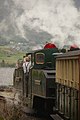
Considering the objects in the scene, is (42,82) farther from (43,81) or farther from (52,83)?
(52,83)

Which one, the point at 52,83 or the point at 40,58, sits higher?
the point at 40,58

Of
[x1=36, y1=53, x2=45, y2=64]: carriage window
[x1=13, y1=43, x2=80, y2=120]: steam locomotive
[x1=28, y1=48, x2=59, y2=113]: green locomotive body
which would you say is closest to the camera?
[x1=13, y1=43, x2=80, y2=120]: steam locomotive

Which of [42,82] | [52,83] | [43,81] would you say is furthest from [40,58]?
[52,83]

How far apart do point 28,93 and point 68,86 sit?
7754mm

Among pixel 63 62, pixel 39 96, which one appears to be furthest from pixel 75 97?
pixel 39 96

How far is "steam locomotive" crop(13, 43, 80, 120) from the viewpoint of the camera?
13.5 meters

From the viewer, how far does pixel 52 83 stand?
→ 18.2m

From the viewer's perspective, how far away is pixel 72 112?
44.8ft

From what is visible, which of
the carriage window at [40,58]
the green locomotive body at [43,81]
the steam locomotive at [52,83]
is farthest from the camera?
the carriage window at [40,58]

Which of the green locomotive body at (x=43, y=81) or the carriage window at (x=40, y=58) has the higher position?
the carriage window at (x=40, y=58)

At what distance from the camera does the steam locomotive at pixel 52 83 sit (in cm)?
1352

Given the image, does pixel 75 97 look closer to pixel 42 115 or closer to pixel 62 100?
pixel 62 100

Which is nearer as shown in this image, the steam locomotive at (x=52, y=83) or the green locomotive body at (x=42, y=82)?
the steam locomotive at (x=52, y=83)

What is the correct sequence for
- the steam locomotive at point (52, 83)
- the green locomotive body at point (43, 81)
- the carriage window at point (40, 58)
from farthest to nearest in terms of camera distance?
the carriage window at point (40, 58), the green locomotive body at point (43, 81), the steam locomotive at point (52, 83)
